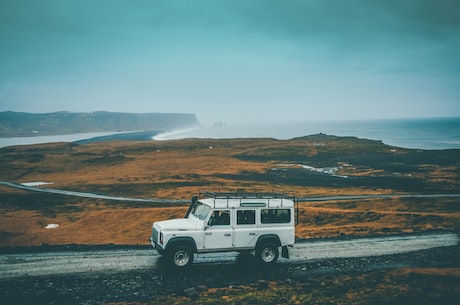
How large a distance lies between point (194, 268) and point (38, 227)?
2433cm

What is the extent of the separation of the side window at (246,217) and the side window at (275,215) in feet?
1.65

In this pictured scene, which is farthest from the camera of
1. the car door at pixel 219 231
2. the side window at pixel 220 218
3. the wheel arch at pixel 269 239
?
the wheel arch at pixel 269 239

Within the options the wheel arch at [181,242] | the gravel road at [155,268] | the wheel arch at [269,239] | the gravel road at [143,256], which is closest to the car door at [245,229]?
the wheel arch at [269,239]

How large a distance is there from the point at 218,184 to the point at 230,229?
48.0m

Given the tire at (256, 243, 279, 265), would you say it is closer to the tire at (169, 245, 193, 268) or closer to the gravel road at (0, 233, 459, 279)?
the gravel road at (0, 233, 459, 279)

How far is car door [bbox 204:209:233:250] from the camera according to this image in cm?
1791

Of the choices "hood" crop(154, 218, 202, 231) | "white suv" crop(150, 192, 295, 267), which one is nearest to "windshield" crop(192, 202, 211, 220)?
"white suv" crop(150, 192, 295, 267)

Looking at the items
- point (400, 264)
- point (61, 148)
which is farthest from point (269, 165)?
→ point (61, 148)

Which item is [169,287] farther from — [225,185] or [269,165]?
[269,165]

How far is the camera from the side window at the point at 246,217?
725 inches

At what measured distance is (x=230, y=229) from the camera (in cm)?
1825

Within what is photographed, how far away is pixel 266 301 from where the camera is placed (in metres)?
14.9

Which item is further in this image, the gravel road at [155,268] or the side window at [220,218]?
the side window at [220,218]

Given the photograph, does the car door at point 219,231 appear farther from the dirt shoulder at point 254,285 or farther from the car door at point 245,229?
the dirt shoulder at point 254,285
